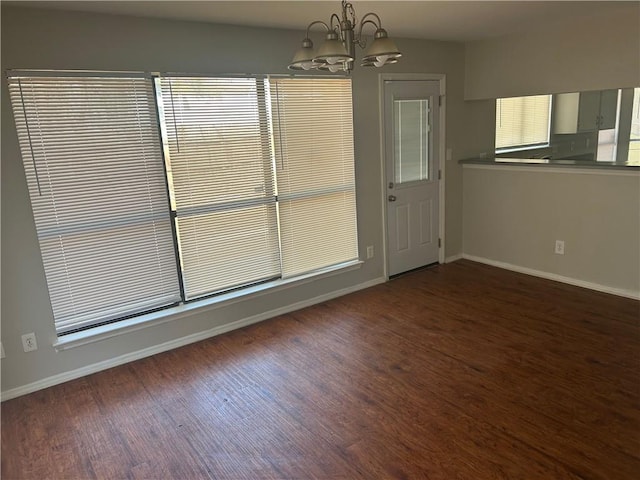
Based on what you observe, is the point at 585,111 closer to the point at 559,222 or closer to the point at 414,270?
the point at 559,222

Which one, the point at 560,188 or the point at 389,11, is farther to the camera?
the point at 560,188

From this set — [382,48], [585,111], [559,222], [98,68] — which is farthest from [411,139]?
[98,68]

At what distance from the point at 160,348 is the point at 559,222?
3.72 m

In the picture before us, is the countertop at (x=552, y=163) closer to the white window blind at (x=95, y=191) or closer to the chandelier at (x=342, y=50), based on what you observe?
the chandelier at (x=342, y=50)

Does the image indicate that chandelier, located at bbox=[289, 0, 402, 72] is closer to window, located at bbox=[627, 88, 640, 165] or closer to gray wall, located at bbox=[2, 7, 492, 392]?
gray wall, located at bbox=[2, 7, 492, 392]

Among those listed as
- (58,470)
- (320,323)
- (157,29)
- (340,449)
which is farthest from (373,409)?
(157,29)

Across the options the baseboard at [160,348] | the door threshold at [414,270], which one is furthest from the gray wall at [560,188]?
the baseboard at [160,348]

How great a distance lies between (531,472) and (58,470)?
2.24 m

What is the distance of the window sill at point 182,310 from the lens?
9.85 ft

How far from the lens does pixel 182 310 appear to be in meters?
3.37

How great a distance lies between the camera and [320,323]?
146 inches

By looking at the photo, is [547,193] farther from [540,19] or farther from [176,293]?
[176,293]

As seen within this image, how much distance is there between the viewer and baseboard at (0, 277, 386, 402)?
9.50 ft

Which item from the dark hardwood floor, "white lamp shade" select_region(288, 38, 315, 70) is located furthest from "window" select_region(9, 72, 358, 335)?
"white lamp shade" select_region(288, 38, 315, 70)
